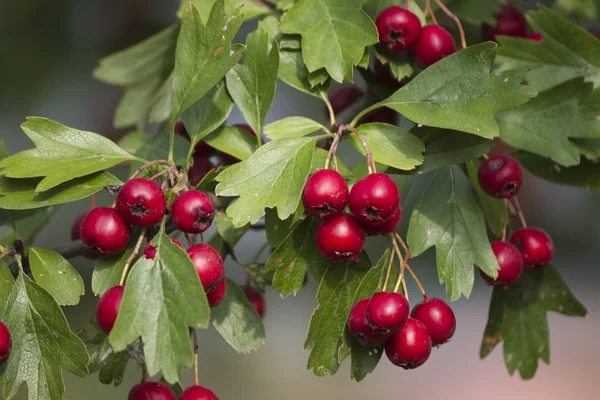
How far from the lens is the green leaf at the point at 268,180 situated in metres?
0.82

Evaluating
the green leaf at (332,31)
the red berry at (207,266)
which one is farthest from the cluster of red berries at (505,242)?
the red berry at (207,266)

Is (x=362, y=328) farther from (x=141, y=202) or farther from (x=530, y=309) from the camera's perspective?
(x=530, y=309)

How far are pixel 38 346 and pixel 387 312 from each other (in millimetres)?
405

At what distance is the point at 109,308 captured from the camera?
30.9 inches

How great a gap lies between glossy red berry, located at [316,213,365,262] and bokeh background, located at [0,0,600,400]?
153 centimetres

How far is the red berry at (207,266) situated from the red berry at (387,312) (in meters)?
0.17

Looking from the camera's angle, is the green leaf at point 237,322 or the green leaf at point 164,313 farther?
the green leaf at point 237,322

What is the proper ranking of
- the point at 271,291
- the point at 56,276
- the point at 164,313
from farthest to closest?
the point at 271,291 → the point at 56,276 → the point at 164,313

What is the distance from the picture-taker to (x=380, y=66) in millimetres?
1042

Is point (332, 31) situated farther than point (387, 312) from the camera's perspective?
Yes

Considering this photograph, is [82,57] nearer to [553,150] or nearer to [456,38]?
[456,38]

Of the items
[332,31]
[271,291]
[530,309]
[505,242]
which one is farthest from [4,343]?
[271,291]

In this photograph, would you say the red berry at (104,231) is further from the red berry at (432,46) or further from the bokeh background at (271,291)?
the bokeh background at (271,291)

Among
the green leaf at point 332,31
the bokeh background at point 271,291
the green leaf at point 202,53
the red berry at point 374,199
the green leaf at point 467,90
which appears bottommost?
the bokeh background at point 271,291
